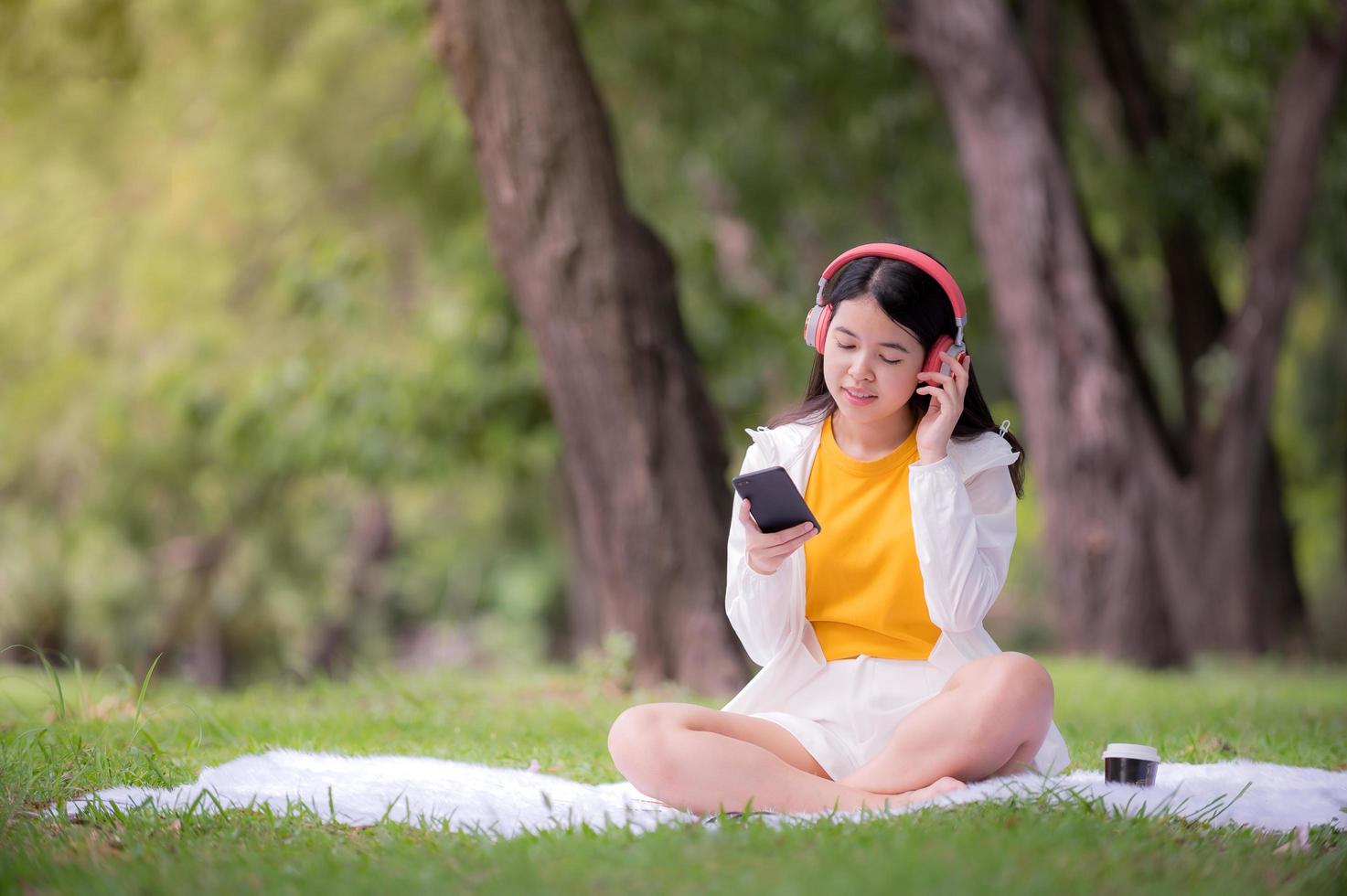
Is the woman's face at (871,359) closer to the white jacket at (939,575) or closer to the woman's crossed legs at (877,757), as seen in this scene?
the white jacket at (939,575)

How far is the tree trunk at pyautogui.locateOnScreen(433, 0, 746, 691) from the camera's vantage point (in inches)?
221

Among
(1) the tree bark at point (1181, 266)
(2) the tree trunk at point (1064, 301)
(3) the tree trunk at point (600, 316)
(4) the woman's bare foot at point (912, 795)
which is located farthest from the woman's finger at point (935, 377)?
(1) the tree bark at point (1181, 266)

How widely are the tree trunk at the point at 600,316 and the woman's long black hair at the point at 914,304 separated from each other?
2174 mm

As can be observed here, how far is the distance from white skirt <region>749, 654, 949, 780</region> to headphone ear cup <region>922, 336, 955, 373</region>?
73 cm

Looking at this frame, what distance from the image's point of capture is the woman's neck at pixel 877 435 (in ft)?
11.3

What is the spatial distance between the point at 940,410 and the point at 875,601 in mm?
502

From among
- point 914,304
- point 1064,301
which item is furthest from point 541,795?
point 1064,301

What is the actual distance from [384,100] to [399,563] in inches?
328

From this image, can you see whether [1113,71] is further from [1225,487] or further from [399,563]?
[399,563]

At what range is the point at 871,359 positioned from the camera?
10.7 ft

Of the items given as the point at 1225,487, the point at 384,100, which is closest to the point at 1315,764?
the point at 1225,487

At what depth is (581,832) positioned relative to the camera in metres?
2.77

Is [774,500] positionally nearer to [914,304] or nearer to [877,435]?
[877,435]

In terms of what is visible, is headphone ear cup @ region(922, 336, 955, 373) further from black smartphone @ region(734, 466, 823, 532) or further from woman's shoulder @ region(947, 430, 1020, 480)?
black smartphone @ region(734, 466, 823, 532)
